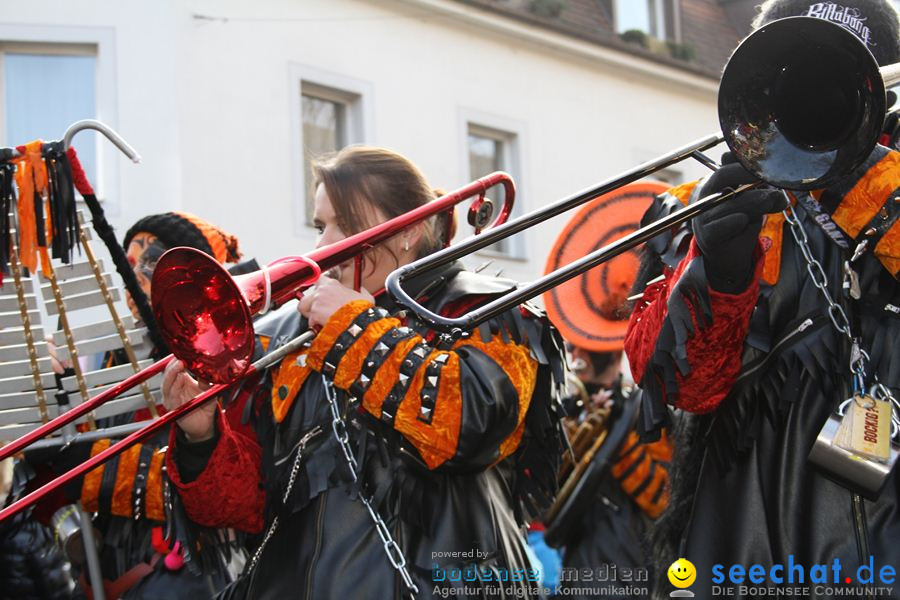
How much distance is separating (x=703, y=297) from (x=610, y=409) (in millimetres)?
4041

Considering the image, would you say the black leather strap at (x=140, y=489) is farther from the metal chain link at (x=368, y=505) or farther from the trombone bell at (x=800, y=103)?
the trombone bell at (x=800, y=103)

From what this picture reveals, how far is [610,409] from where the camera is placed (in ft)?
21.7

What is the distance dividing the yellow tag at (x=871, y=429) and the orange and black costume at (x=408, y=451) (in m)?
0.84

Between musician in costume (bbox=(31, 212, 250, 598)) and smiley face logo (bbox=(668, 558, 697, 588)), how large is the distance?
1.44 m

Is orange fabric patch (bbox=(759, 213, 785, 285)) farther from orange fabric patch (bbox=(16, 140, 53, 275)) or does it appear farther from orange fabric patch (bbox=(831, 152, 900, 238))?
orange fabric patch (bbox=(16, 140, 53, 275))

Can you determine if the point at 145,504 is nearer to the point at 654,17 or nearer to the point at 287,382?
the point at 287,382

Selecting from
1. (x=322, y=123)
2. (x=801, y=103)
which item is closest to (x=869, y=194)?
(x=801, y=103)

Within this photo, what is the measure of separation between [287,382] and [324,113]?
10381 mm

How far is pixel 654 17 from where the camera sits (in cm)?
1806

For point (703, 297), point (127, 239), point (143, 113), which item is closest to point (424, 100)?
point (143, 113)

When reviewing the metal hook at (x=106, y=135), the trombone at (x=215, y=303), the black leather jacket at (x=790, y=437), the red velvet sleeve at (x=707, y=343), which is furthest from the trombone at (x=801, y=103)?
the metal hook at (x=106, y=135)

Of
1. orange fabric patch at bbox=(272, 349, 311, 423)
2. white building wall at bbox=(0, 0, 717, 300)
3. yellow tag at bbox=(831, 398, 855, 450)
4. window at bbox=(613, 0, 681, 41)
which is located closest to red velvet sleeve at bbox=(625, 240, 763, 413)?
yellow tag at bbox=(831, 398, 855, 450)

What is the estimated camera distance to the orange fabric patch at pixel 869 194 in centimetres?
244

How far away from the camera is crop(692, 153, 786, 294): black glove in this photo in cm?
247
